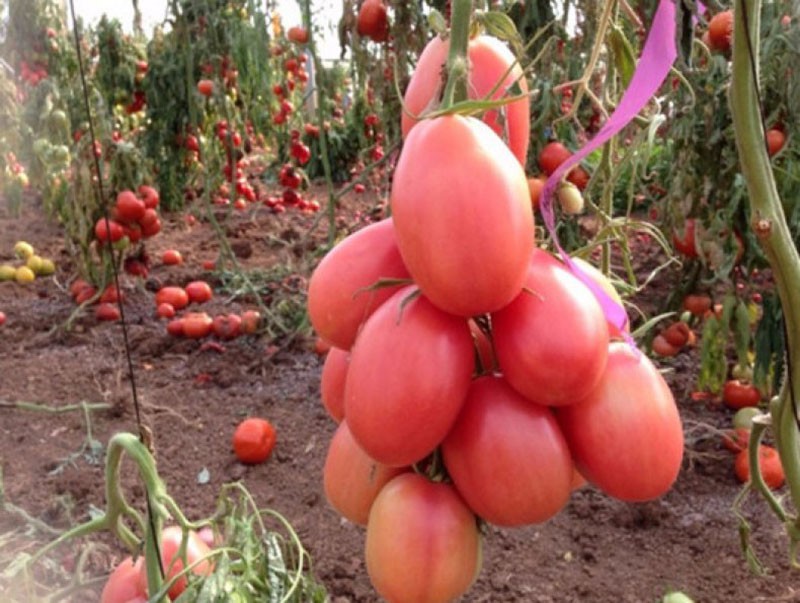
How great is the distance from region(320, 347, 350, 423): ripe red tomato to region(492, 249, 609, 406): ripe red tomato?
12cm

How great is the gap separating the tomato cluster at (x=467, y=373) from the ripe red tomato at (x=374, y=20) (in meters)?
1.79

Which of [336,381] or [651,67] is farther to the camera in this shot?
[336,381]

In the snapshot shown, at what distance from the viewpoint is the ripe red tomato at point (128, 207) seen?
11.3ft

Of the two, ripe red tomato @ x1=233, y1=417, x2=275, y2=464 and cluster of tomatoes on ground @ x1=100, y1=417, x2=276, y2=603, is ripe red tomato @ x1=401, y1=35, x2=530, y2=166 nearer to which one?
cluster of tomatoes on ground @ x1=100, y1=417, x2=276, y2=603

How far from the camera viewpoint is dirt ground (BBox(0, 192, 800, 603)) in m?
1.95

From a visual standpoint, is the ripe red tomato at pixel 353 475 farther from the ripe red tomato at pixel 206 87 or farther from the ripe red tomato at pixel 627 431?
the ripe red tomato at pixel 206 87

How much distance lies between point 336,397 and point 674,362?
2.69 metres

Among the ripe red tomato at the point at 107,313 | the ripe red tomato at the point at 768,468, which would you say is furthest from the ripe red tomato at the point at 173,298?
the ripe red tomato at the point at 768,468

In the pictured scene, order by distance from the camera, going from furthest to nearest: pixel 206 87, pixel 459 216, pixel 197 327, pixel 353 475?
pixel 206 87 < pixel 197 327 < pixel 353 475 < pixel 459 216

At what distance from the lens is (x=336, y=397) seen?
1.94 ft

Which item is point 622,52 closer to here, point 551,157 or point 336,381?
point 336,381

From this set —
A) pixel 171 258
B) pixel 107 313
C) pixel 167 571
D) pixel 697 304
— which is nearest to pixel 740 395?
pixel 697 304

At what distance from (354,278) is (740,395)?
2.35m

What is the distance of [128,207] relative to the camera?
345 cm
